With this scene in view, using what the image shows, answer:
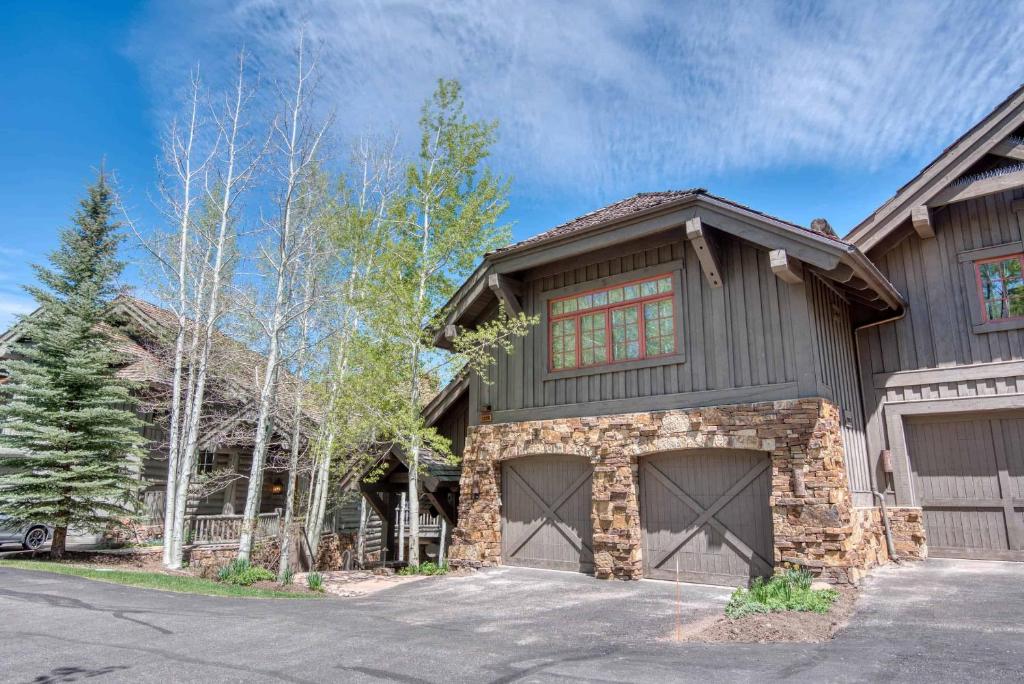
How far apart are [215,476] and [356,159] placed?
9.44 meters

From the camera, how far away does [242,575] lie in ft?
38.6

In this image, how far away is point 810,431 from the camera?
864 centimetres

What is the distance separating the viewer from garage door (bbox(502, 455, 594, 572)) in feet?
36.0

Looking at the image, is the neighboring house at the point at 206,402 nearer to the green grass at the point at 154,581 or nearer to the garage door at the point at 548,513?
→ the green grass at the point at 154,581

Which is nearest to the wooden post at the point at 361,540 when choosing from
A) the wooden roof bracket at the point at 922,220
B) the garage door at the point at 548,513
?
the garage door at the point at 548,513

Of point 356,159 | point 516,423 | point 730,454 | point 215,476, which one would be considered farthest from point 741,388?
point 215,476

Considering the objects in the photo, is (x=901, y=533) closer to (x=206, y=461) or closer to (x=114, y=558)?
(x=114, y=558)

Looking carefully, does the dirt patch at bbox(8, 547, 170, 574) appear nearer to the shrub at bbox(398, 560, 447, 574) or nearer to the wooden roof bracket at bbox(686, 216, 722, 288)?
the shrub at bbox(398, 560, 447, 574)

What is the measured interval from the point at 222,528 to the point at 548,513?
1044 centimetres

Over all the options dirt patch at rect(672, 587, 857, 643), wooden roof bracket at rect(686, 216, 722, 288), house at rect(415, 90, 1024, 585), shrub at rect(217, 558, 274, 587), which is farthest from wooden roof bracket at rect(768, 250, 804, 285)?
shrub at rect(217, 558, 274, 587)

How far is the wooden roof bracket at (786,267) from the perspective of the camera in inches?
351

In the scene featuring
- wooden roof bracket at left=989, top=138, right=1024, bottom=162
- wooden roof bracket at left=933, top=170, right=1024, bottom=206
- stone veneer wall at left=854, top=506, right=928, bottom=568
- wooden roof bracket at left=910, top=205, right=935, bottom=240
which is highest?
wooden roof bracket at left=989, top=138, right=1024, bottom=162

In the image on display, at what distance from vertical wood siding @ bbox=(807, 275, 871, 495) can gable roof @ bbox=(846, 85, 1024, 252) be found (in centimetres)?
135

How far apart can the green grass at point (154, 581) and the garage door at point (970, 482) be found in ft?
34.3
